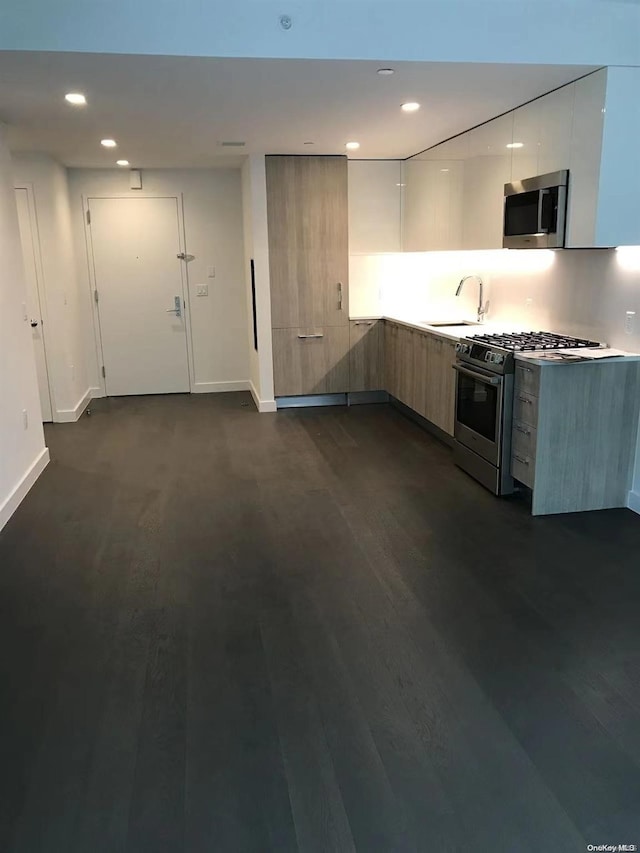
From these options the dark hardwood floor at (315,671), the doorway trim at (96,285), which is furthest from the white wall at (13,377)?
the doorway trim at (96,285)

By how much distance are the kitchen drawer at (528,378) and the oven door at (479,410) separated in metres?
0.10

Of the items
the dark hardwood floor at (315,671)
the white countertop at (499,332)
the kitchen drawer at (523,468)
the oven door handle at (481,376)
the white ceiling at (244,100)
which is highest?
the white ceiling at (244,100)

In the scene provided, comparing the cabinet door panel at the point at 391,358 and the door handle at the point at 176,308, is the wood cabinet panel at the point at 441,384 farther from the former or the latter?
the door handle at the point at 176,308

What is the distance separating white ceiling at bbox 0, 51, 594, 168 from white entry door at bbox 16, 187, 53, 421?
591mm

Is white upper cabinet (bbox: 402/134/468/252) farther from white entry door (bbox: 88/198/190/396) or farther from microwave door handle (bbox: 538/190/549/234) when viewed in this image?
white entry door (bbox: 88/198/190/396)

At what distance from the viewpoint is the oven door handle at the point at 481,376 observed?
416 cm

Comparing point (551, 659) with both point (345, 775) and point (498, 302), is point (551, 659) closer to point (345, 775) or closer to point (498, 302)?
point (345, 775)

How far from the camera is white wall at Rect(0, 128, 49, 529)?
13.9ft

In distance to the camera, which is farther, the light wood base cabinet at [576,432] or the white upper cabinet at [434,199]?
the white upper cabinet at [434,199]

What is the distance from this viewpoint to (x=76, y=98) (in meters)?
3.90

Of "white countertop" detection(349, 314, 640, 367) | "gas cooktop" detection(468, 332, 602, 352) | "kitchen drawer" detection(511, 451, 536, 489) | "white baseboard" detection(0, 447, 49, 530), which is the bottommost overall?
"white baseboard" detection(0, 447, 49, 530)

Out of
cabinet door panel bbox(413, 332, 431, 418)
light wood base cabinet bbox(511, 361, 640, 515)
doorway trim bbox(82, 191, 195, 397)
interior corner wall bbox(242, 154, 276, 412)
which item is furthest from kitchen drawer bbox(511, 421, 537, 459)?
doorway trim bbox(82, 191, 195, 397)

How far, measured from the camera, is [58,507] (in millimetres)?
4332

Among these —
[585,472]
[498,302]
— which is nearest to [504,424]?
[585,472]
